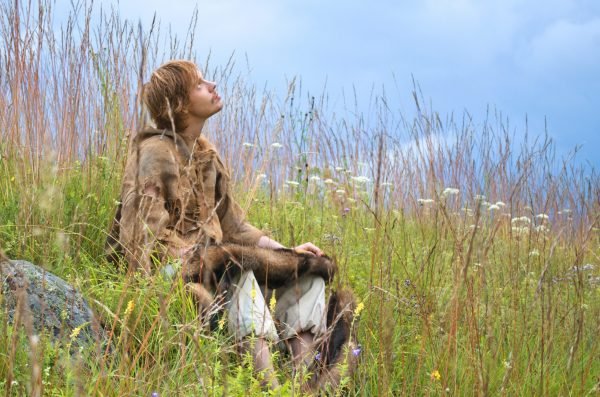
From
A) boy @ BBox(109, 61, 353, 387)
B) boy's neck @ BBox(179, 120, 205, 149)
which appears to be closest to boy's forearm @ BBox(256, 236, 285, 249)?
boy @ BBox(109, 61, 353, 387)

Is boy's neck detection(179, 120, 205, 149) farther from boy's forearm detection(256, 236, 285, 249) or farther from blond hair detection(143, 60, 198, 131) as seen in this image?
boy's forearm detection(256, 236, 285, 249)

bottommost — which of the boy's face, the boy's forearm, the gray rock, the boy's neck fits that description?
the gray rock

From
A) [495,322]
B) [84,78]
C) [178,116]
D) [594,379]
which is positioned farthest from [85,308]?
[84,78]

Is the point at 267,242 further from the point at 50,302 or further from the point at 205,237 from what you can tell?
the point at 50,302

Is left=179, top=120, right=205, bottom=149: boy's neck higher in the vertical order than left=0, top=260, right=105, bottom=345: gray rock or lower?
higher

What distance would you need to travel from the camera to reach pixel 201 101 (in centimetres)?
327

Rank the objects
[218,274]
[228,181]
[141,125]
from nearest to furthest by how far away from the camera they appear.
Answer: [141,125], [218,274], [228,181]

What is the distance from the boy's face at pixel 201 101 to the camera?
327 centimetres

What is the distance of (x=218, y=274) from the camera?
2.80 m

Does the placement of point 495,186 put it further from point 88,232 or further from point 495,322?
point 88,232

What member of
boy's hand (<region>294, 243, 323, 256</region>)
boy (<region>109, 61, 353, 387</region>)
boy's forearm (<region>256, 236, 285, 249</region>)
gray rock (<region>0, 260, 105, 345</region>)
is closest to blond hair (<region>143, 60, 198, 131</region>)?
boy (<region>109, 61, 353, 387</region>)

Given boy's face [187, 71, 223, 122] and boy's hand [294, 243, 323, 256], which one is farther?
boy's face [187, 71, 223, 122]

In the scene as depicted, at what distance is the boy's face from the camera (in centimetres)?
327

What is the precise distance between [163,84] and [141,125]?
2.10m
